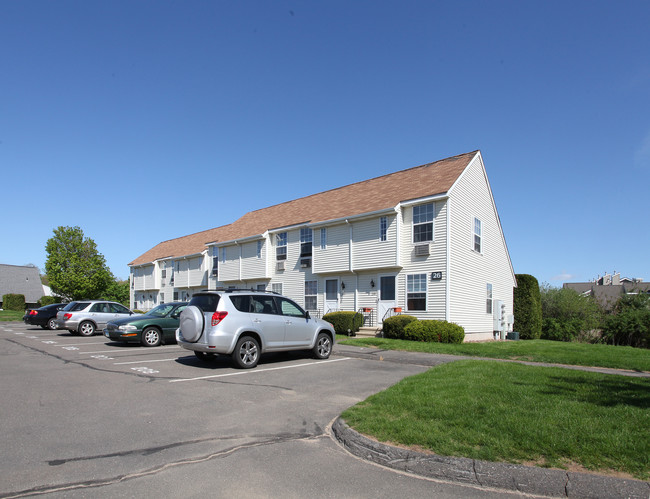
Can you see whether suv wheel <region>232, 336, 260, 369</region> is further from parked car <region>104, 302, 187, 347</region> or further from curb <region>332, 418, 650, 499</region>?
curb <region>332, 418, 650, 499</region>

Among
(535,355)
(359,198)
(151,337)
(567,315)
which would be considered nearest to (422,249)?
(359,198)

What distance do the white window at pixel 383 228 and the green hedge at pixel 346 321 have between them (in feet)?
12.2

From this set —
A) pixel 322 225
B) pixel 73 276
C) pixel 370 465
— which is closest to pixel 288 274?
pixel 322 225

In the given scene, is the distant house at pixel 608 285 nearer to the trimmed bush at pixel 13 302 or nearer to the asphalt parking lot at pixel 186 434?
the asphalt parking lot at pixel 186 434

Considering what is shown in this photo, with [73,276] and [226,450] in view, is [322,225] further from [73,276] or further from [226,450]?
[73,276]

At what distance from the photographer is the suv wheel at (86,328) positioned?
1983 centimetres

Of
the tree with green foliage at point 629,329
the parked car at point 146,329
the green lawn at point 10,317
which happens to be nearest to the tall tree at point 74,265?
the green lawn at point 10,317

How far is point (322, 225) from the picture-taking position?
2372 centimetres

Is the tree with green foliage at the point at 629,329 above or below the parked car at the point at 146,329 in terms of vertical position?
below

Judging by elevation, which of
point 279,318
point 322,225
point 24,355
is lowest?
point 24,355

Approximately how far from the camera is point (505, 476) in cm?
426

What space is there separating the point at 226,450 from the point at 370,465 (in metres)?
1.64

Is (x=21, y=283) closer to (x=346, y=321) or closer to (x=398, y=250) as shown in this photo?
(x=346, y=321)

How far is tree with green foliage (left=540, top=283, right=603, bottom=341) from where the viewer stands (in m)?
29.3
